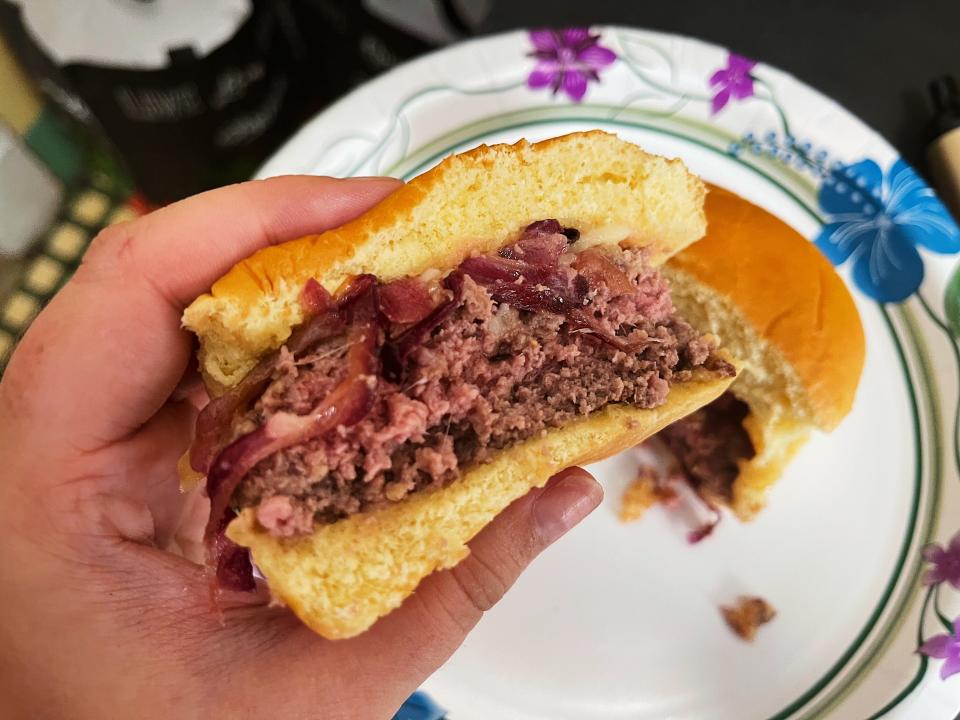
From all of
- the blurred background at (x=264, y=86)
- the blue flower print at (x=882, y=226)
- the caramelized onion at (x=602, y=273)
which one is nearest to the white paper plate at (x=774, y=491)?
the blue flower print at (x=882, y=226)

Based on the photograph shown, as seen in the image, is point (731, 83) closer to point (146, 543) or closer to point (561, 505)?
point (561, 505)

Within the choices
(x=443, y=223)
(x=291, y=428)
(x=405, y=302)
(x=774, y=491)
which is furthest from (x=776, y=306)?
(x=291, y=428)

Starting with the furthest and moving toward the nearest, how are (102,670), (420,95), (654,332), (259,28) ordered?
(259,28), (420,95), (654,332), (102,670)

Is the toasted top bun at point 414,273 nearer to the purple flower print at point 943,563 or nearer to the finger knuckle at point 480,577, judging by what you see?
the finger knuckle at point 480,577

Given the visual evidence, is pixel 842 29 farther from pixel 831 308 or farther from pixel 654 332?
pixel 654 332

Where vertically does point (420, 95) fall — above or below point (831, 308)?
above

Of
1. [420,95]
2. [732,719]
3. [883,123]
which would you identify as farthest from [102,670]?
[883,123]

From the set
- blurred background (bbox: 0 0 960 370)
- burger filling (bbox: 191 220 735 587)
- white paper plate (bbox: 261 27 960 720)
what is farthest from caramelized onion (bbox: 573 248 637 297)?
blurred background (bbox: 0 0 960 370)
